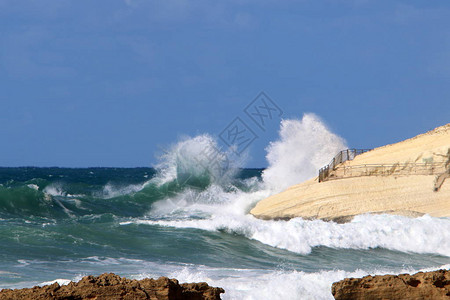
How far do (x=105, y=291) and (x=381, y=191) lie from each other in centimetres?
1464

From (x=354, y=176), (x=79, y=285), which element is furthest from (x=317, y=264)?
(x=79, y=285)

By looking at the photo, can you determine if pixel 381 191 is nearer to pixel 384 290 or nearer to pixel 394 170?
pixel 394 170

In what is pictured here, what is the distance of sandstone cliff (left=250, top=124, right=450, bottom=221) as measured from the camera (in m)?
18.0

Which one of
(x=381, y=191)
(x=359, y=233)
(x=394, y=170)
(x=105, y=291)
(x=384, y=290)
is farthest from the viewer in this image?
(x=394, y=170)

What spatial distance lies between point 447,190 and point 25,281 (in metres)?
13.4

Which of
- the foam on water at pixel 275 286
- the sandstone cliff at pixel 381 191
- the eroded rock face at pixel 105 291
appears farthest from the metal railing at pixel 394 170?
the eroded rock face at pixel 105 291

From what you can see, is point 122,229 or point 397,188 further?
point 397,188

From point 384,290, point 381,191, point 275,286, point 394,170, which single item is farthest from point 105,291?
point 394,170

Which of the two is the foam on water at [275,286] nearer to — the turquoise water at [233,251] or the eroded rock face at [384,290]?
the turquoise water at [233,251]

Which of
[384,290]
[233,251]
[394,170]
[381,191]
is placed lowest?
[384,290]

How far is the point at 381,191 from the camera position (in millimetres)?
18578

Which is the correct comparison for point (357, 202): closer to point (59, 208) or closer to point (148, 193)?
point (59, 208)

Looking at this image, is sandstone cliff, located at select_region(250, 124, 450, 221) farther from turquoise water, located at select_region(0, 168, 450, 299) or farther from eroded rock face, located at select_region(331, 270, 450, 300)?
eroded rock face, located at select_region(331, 270, 450, 300)

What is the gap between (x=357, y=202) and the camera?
18250 millimetres
